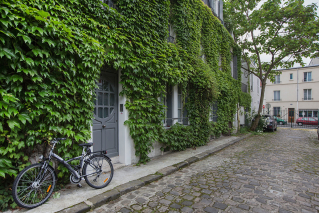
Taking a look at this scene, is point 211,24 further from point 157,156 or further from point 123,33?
point 157,156

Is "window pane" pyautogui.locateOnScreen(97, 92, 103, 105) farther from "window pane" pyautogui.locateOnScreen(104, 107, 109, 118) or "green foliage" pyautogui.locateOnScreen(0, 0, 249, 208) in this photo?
"green foliage" pyautogui.locateOnScreen(0, 0, 249, 208)

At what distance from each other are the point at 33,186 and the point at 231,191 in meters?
3.72

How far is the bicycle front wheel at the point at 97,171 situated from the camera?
370 cm

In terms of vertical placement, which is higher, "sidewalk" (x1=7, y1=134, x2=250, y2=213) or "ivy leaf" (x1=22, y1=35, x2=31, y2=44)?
"ivy leaf" (x1=22, y1=35, x2=31, y2=44)

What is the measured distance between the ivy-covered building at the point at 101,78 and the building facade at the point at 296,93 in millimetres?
29214

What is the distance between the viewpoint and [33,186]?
301 centimetres

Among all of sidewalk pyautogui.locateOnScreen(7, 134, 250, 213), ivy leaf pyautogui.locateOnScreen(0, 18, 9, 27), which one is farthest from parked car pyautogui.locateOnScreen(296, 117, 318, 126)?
ivy leaf pyautogui.locateOnScreen(0, 18, 9, 27)

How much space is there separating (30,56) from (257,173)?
5912 millimetres

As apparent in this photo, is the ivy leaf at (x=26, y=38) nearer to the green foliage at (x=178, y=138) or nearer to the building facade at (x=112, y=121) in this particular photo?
the building facade at (x=112, y=121)

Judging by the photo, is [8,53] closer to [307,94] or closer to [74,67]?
[74,67]

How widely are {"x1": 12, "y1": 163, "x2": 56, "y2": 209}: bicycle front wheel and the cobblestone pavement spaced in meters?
1.01

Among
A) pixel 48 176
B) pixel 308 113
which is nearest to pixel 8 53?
pixel 48 176

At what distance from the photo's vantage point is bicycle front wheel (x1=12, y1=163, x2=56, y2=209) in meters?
2.84

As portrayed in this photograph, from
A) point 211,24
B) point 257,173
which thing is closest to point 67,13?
point 257,173
